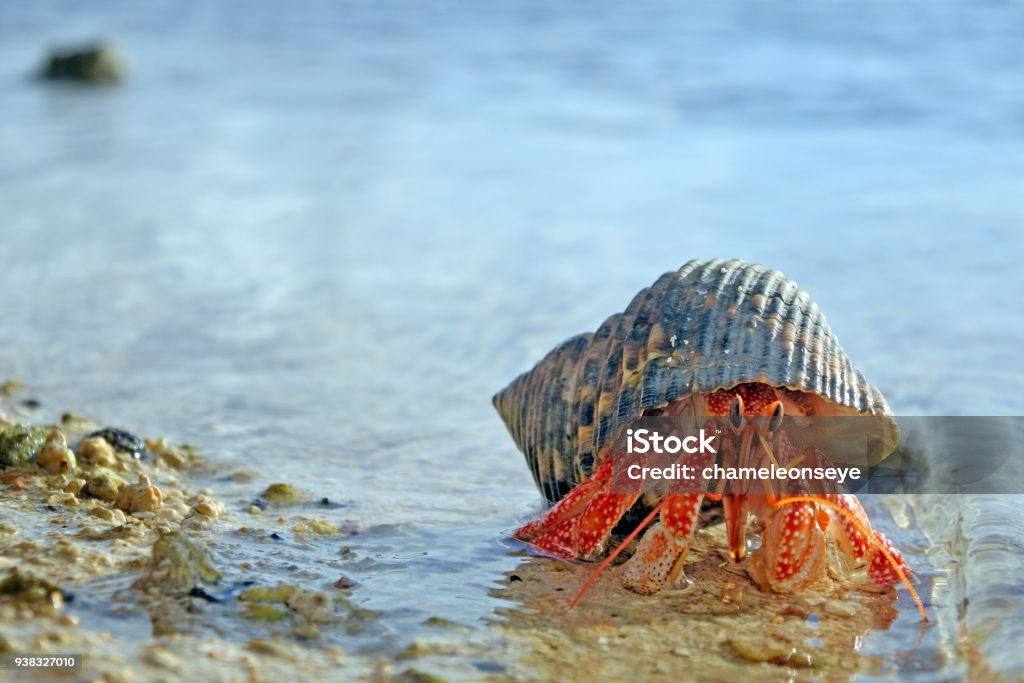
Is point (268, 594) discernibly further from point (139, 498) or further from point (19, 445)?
point (19, 445)

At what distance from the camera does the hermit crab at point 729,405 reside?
369 cm

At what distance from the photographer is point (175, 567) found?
11.3 ft

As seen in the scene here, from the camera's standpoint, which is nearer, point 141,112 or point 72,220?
point 72,220

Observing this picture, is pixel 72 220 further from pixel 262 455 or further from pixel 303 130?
pixel 262 455

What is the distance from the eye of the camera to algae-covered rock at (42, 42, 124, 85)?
635 inches

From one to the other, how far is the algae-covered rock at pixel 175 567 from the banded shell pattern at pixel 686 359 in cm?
130

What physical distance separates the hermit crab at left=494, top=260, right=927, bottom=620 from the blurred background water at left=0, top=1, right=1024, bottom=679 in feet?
1.60

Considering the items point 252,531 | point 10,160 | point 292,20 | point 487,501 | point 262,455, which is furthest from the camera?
point 292,20

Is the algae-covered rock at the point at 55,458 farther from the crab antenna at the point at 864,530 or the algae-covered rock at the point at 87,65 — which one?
the algae-covered rock at the point at 87,65

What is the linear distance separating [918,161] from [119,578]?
8.64 metres

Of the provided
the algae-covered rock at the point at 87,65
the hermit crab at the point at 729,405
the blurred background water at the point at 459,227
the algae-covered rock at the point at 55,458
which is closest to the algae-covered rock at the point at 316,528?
the blurred background water at the point at 459,227

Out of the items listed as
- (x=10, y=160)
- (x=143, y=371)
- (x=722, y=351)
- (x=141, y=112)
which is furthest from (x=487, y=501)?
(x=141, y=112)

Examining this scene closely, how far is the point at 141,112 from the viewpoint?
46.2 feet

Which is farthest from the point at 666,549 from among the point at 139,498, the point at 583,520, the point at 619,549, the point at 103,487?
the point at 103,487
